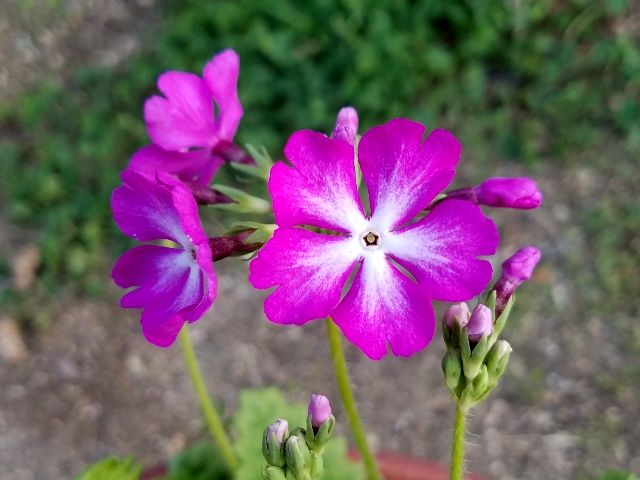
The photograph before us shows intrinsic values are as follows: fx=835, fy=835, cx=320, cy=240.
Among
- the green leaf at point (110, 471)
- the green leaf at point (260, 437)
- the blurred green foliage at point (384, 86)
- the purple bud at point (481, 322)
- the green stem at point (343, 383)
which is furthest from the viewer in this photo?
the blurred green foliage at point (384, 86)

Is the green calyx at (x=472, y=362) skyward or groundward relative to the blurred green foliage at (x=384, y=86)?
groundward

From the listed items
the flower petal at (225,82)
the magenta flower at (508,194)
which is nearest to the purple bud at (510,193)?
the magenta flower at (508,194)

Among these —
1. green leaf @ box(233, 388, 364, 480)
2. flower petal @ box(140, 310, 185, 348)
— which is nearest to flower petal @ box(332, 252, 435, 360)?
flower petal @ box(140, 310, 185, 348)

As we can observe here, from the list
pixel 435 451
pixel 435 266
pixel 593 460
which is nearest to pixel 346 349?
pixel 435 451

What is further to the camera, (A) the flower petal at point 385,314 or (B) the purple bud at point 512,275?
(B) the purple bud at point 512,275

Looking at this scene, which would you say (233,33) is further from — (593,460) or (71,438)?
(593,460)

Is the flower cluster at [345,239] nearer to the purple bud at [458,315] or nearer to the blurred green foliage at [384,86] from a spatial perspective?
the purple bud at [458,315]

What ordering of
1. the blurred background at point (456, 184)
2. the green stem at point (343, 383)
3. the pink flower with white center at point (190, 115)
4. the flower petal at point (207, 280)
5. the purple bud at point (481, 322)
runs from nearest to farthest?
the flower petal at point (207, 280) < the purple bud at point (481, 322) < the green stem at point (343, 383) < the pink flower with white center at point (190, 115) < the blurred background at point (456, 184)

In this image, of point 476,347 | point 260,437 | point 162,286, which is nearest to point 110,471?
point 260,437
